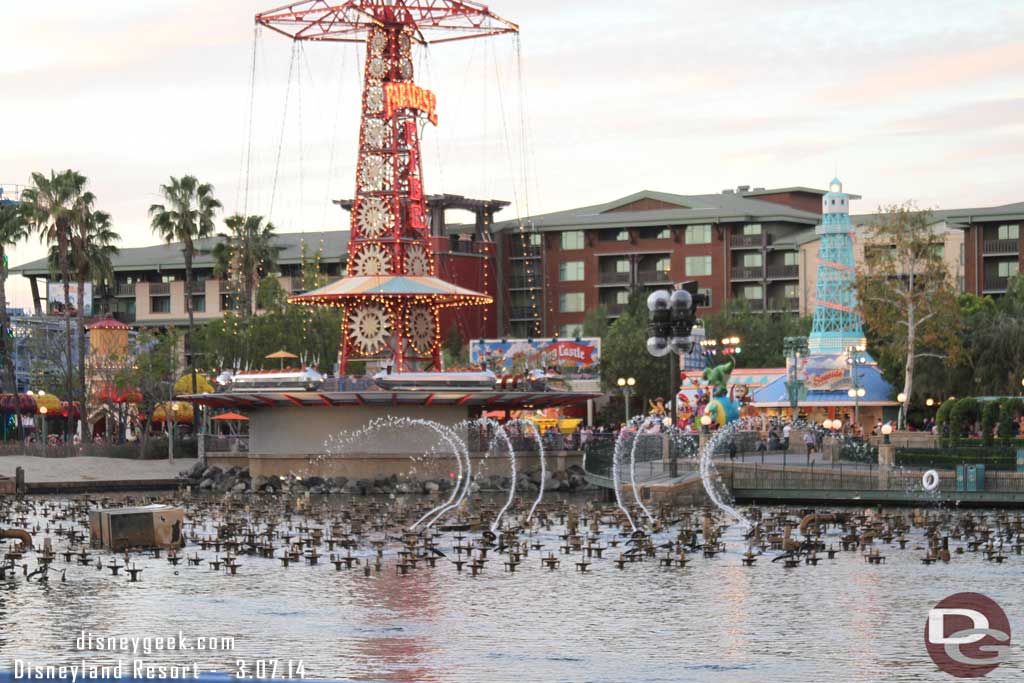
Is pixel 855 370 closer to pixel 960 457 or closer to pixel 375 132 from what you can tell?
pixel 375 132

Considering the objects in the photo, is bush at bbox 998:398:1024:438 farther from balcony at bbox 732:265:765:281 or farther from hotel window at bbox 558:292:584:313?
hotel window at bbox 558:292:584:313

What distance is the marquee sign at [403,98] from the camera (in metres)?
81.2

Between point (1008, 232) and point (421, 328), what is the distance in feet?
180

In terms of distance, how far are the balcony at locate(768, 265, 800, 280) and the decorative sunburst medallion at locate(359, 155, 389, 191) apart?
5535cm

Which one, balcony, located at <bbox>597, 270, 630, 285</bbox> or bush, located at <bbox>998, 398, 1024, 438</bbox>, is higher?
balcony, located at <bbox>597, 270, 630, 285</bbox>

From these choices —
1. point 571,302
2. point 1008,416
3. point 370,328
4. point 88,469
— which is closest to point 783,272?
point 571,302

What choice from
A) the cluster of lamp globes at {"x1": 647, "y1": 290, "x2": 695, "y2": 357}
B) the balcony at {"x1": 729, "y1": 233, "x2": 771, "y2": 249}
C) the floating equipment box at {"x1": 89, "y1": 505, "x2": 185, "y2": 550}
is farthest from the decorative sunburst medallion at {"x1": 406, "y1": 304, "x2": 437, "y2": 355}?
the balcony at {"x1": 729, "y1": 233, "x2": 771, "y2": 249}

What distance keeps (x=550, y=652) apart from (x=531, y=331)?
106717 millimetres

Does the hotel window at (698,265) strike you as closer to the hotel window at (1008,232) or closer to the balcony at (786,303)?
the balcony at (786,303)

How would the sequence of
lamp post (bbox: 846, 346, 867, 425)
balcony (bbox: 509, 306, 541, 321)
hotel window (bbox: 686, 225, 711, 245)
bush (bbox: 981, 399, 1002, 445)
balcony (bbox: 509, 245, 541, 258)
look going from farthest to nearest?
balcony (bbox: 509, 306, 541, 321) → balcony (bbox: 509, 245, 541, 258) → hotel window (bbox: 686, 225, 711, 245) → lamp post (bbox: 846, 346, 867, 425) → bush (bbox: 981, 399, 1002, 445)

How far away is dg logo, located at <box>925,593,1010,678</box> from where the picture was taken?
94.1ft

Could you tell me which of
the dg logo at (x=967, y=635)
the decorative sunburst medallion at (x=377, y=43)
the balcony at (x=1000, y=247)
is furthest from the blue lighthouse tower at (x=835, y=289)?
the dg logo at (x=967, y=635)

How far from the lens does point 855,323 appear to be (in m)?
93.6

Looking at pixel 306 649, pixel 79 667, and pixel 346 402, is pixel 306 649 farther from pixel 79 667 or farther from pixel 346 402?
pixel 346 402
